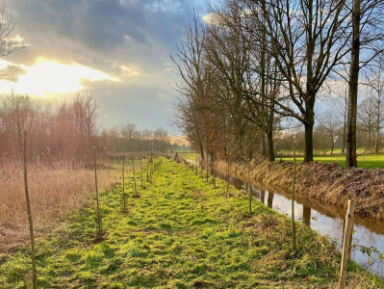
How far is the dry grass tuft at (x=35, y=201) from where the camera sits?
5.17 metres

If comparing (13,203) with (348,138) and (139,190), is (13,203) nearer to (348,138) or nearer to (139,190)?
(139,190)

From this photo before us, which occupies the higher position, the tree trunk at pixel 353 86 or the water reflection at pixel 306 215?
the tree trunk at pixel 353 86

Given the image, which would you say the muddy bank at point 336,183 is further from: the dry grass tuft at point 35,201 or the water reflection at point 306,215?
the dry grass tuft at point 35,201

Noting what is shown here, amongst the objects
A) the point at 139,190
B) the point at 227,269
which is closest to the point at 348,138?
the point at 227,269

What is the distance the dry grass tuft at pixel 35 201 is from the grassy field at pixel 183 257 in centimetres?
49

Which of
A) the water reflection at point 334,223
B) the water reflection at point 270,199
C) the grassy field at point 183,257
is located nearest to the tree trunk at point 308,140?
the water reflection at point 334,223

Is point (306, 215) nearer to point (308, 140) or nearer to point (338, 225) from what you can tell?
point (338, 225)

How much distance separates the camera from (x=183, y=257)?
179 inches

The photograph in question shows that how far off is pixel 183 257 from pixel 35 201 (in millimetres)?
5080

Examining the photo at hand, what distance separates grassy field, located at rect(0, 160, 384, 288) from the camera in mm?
3693

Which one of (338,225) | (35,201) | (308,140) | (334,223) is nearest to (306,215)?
(334,223)

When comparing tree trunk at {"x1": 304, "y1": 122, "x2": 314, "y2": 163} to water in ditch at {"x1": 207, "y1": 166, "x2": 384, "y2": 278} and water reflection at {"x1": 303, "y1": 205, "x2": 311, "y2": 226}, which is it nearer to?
water in ditch at {"x1": 207, "y1": 166, "x2": 384, "y2": 278}

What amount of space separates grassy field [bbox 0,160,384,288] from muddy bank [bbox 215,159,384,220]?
3855 millimetres

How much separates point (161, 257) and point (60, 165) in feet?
34.4
